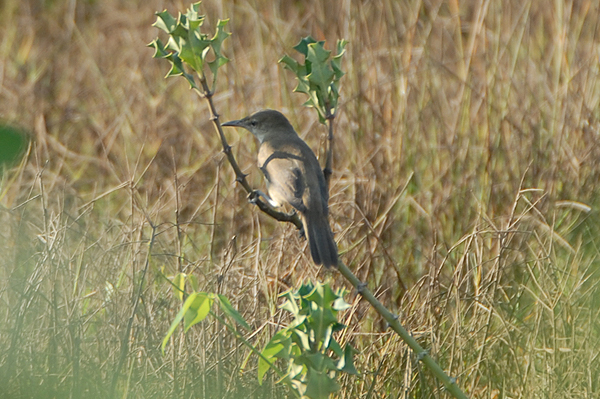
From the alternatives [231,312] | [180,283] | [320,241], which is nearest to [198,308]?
[231,312]

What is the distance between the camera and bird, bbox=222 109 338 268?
2990 millimetres

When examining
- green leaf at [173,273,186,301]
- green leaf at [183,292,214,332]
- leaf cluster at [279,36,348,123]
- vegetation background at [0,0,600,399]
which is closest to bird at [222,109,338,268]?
vegetation background at [0,0,600,399]

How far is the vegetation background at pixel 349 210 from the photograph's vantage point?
3020 millimetres

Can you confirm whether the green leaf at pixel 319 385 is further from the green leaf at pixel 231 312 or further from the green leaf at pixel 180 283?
the green leaf at pixel 180 283

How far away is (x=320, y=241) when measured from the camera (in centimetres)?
298

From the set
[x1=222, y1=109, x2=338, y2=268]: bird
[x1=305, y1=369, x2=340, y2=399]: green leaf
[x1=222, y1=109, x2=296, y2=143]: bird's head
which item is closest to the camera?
[x1=305, y1=369, x2=340, y2=399]: green leaf

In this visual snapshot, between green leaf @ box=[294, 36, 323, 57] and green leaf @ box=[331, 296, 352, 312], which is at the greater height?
green leaf @ box=[294, 36, 323, 57]

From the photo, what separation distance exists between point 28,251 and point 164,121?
3.47 meters

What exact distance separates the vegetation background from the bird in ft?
1.10

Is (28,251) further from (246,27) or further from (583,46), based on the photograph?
(246,27)

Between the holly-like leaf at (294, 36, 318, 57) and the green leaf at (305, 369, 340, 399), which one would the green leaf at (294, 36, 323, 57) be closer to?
the holly-like leaf at (294, 36, 318, 57)

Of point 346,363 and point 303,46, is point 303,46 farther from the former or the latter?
point 346,363

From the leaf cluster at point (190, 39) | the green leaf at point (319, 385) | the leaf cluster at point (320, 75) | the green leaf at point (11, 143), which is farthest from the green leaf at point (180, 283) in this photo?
the green leaf at point (11, 143)

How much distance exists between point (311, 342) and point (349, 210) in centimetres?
246
